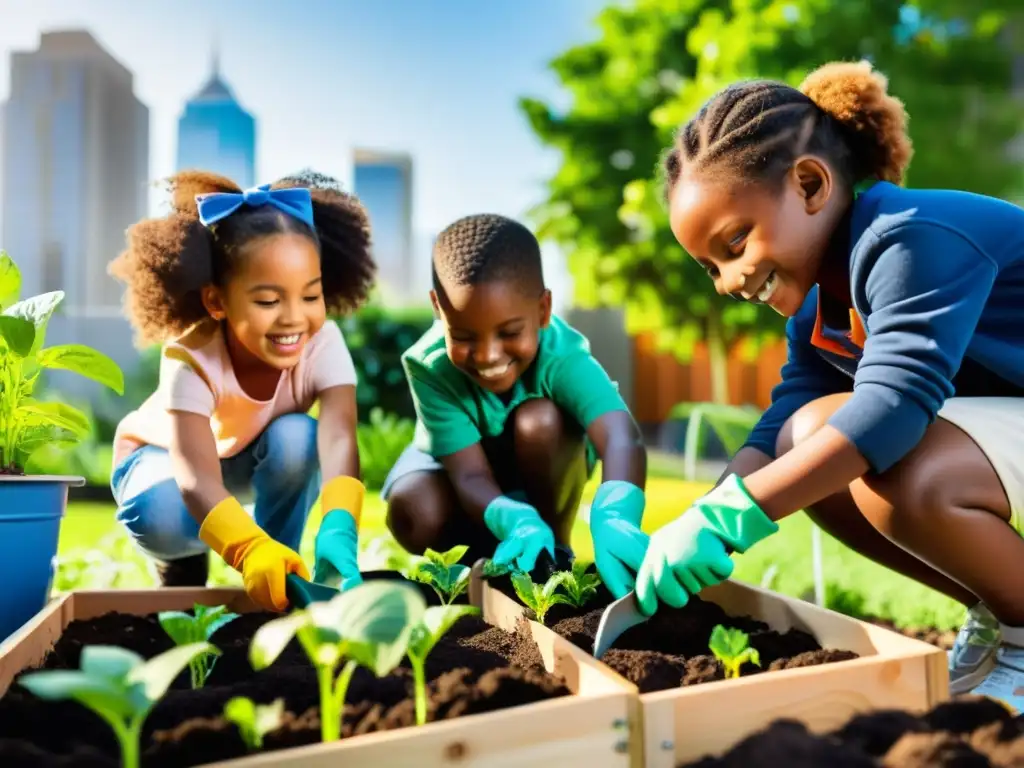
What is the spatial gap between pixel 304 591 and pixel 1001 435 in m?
1.26

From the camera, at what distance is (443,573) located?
1.72 metres

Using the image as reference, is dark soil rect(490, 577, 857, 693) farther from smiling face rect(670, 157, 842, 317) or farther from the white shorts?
smiling face rect(670, 157, 842, 317)

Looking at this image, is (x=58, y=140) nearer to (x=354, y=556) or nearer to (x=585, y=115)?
(x=585, y=115)

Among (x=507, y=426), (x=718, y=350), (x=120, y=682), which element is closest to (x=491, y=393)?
(x=507, y=426)

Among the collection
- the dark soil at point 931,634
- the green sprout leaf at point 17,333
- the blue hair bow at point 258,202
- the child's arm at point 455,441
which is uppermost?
the blue hair bow at point 258,202

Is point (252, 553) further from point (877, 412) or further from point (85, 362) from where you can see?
point (877, 412)

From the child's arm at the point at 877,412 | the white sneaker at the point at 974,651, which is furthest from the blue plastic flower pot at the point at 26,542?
the white sneaker at the point at 974,651

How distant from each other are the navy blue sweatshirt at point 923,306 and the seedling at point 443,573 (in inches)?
31.0

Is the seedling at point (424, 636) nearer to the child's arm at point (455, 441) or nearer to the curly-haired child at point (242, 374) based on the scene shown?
the curly-haired child at point (242, 374)

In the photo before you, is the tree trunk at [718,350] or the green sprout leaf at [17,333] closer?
the green sprout leaf at [17,333]

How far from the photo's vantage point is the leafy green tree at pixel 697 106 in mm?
8711

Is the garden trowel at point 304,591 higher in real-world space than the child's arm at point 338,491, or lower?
lower

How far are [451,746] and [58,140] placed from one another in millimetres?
18496

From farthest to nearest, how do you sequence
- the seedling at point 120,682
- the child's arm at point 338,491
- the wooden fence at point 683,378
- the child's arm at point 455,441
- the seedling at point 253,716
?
the wooden fence at point 683,378 < the child's arm at point 455,441 < the child's arm at point 338,491 < the seedling at point 253,716 < the seedling at point 120,682
